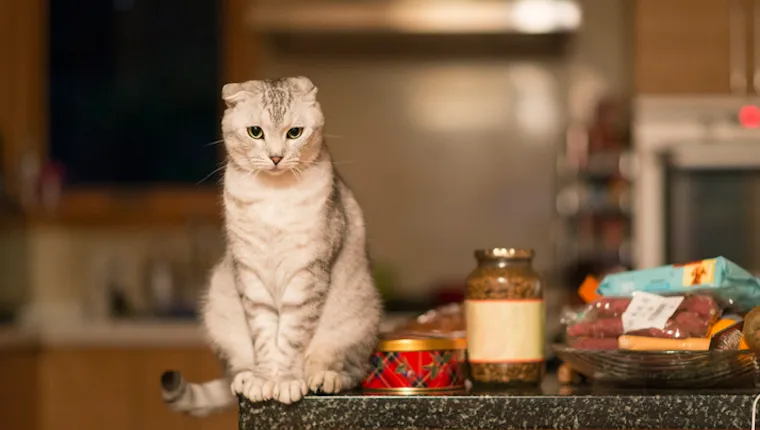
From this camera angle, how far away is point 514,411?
1140mm

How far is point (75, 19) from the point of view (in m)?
3.79

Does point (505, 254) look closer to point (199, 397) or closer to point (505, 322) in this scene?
point (505, 322)

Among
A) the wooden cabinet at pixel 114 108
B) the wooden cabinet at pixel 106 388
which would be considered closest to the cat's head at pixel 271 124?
the wooden cabinet at pixel 106 388

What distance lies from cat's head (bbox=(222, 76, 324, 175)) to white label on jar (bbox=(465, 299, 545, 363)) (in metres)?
0.29

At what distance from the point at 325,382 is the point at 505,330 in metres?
0.24

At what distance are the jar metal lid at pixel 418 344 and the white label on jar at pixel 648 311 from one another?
0.68 ft

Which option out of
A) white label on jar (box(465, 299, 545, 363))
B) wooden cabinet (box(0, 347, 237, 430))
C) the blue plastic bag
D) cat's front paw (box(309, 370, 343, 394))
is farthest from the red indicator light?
cat's front paw (box(309, 370, 343, 394))

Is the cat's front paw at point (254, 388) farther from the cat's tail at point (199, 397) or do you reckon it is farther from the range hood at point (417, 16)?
the range hood at point (417, 16)

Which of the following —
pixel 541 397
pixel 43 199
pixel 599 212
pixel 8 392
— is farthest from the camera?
pixel 43 199

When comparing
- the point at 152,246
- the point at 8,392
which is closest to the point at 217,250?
the point at 152,246

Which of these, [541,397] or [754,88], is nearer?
[541,397]

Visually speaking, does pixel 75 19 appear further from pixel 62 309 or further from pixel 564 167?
pixel 564 167

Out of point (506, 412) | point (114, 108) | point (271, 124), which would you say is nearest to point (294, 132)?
point (271, 124)

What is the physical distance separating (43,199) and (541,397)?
2.94m
